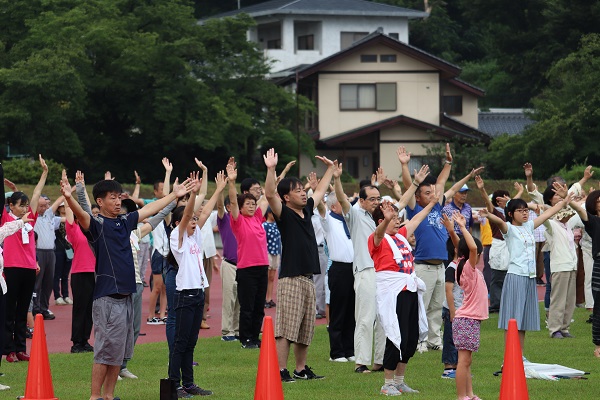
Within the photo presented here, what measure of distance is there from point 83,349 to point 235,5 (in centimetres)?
5897

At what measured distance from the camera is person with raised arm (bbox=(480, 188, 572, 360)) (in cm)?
1251

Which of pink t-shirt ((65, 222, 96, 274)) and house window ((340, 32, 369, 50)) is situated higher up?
house window ((340, 32, 369, 50))

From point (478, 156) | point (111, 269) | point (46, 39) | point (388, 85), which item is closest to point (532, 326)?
point (111, 269)

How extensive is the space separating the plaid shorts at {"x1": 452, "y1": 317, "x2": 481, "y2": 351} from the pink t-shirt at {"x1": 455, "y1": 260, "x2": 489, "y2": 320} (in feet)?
0.21

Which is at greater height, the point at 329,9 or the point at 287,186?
the point at 329,9

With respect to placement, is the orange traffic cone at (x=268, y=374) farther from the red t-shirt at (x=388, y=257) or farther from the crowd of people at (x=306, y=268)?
the red t-shirt at (x=388, y=257)

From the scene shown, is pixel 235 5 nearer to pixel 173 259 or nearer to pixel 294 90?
pixel 294 90

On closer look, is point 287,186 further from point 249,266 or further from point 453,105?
point 453,105

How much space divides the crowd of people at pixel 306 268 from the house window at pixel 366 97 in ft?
123

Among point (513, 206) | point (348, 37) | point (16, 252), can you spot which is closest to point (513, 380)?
point (513, 206)

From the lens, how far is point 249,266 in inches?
585

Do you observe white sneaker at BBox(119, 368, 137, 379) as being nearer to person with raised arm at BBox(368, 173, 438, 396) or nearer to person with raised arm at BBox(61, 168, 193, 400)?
person with raised arm at BBox(61, 168, 193, 400)

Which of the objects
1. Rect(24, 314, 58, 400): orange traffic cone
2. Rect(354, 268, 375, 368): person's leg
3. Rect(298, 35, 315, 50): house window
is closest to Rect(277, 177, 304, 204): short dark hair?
Rect(354, 268, 375, 368): person's leg

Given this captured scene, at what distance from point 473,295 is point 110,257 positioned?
3465 mm
